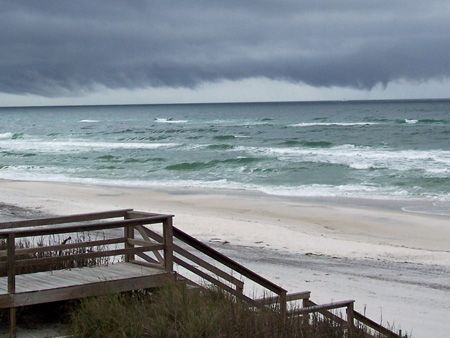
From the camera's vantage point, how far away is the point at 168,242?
7.87 metres

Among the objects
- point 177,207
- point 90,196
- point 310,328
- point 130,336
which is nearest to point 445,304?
point 310,328

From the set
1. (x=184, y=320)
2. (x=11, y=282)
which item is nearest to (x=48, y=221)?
(x=11, y=282)

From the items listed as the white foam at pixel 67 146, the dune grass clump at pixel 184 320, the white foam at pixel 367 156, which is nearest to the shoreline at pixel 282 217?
the dune grass clump at pixel 184 320

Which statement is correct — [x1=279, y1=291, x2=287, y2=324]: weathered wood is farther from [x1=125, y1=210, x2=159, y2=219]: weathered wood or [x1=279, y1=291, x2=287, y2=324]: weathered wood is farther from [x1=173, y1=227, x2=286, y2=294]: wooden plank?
[x1=125, y1=210, x2=159, y2=219]: weathered wood

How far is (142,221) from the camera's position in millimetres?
7707

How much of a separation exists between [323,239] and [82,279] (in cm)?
952

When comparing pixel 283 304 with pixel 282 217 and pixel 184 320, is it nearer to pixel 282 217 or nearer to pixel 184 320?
pixel 184 320

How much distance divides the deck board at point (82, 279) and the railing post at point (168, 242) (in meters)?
0.10

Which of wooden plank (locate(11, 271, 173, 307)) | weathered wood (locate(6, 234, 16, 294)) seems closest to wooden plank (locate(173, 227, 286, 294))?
wooden plank (locate(11, 271, 173, 307))

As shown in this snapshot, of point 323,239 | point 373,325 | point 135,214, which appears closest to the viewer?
point 373,325

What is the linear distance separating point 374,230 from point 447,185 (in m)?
10.5

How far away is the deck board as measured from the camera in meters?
7.22

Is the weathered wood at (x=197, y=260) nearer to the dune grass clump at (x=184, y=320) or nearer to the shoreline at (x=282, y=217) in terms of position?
the dune grass clump at (x=184, y=320)

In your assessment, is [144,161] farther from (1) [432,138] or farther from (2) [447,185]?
(1) [432,138]
